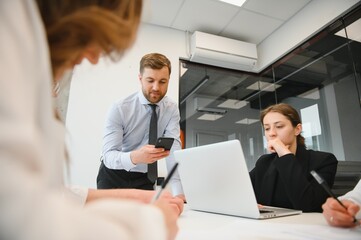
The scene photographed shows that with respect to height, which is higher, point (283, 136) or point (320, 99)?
point (320, 99)

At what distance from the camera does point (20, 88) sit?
0.26 metres

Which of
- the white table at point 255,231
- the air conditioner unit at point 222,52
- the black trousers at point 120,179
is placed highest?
the air conditioner unit at point 222,52

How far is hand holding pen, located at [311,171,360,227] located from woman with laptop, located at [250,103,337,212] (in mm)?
411

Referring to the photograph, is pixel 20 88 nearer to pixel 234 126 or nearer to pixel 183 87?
pixel 183 87

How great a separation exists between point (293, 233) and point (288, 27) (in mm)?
3090

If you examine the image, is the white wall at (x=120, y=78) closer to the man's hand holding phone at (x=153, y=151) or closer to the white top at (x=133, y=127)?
the white top at (x=133, y=127)

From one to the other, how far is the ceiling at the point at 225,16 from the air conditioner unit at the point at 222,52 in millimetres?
134

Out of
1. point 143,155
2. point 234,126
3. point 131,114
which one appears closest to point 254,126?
point 234,126

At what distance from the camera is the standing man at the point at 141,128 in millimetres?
1845

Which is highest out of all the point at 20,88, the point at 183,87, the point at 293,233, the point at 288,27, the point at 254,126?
the point at 288,27

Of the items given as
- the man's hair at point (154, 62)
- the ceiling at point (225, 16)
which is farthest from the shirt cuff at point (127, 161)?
the ceiling at point (225, 16)

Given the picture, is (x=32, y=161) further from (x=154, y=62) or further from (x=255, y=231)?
(x=154, y=62)

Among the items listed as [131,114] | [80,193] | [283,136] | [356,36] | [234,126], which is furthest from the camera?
[234,126]

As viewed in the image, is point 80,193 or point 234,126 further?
point 234,126
